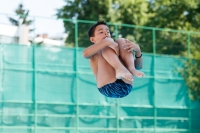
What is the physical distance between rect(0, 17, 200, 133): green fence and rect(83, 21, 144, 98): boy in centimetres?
669

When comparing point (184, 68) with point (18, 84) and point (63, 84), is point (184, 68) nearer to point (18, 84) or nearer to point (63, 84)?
point (63, 84)

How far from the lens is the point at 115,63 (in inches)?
241

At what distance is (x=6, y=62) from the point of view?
1290 centimetres

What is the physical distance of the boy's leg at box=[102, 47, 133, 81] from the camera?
6027 mm

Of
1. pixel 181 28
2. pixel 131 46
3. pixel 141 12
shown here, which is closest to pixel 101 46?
pixel 131 46

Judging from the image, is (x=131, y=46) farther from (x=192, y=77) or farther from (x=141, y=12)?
(x=141, y=12)

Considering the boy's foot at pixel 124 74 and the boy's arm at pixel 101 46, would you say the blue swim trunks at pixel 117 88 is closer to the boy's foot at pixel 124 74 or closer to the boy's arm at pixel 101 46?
the boy's foot at pixel 124 74

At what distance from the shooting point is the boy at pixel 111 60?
20.0ft

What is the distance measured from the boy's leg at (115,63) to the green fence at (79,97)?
6.92 m

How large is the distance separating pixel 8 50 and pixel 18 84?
749 mm

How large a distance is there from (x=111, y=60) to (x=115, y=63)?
2.0 inches

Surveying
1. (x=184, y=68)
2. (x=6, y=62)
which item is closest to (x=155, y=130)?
(x=184, y=68)

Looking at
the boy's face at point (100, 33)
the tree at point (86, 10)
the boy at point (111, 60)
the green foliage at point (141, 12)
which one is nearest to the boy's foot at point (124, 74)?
the boy at point (111, 60)


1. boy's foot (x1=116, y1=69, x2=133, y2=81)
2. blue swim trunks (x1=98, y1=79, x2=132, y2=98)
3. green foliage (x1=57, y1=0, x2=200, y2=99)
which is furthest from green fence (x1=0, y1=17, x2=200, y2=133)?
boy's foot (x1=116, y1=69, x2=133, y2=81)
